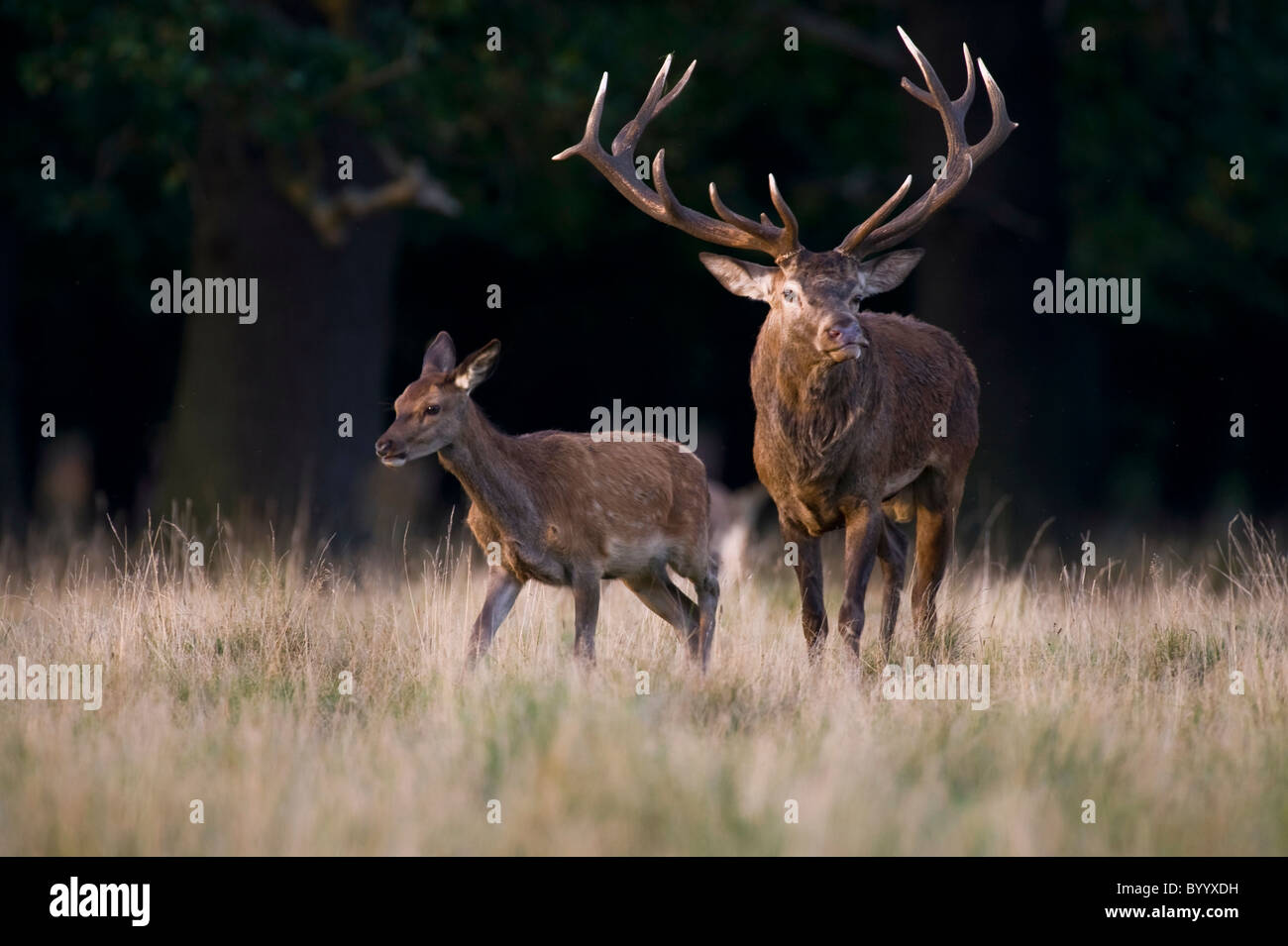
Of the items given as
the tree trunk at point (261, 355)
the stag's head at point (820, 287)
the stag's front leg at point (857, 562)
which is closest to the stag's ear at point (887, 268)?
the stag's head at point (820, 287)

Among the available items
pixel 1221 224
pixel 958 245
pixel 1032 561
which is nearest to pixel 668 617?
pixel 1032 561

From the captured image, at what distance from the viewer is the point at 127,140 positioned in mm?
15195

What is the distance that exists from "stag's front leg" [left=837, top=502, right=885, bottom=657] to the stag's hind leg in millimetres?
711

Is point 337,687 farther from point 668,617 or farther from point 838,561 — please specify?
point 838,561

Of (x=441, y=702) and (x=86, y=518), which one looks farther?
(x=86, y=518)

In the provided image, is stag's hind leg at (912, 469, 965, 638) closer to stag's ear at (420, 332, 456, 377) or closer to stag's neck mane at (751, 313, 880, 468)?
stag's neck mane at (751, 313, 880, 468)

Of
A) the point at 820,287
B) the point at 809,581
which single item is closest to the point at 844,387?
the point at 820,287

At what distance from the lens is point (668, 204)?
8.55 m

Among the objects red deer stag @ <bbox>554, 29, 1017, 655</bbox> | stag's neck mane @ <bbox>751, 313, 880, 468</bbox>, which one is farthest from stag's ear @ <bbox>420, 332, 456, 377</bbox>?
stag's neck mane @ <bbox>751, 313, 880, 468</bbox>

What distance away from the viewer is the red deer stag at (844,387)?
317 inches

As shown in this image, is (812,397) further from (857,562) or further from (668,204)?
(668,204)

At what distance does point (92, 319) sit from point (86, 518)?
11.3 feet
